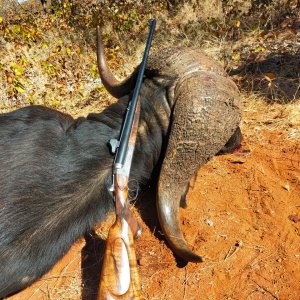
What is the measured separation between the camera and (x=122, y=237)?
2443mm

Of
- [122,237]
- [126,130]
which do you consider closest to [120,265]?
[122,237]

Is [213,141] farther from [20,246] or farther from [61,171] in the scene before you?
[20,246]

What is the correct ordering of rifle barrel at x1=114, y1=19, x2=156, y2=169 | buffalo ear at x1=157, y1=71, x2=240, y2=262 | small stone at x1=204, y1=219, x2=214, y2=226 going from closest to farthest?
rifle barrel at x1=114, y1=19, x2=156, y2=169, buffalo ear at x1=157, y1=71, x2=240, y2=262, small stone at x1=204, y1=219, x2=214, y2=226

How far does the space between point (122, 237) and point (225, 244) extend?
113 centimetres

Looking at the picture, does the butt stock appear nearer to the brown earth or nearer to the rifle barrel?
the rifle barrel

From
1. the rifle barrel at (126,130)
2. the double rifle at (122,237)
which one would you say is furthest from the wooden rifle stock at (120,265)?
the rifle barrel at (126,130)

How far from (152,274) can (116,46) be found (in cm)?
574

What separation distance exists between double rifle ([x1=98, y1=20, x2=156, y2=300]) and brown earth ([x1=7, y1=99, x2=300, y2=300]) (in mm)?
605

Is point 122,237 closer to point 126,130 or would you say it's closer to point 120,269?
point 120,269

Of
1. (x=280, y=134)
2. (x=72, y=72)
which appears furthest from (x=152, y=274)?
(x=72, y=72)

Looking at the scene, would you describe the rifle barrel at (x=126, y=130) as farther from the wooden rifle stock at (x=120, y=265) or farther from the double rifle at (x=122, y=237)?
the wooden rifle stock at (x=120, y=265)

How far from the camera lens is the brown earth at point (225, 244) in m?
2.88

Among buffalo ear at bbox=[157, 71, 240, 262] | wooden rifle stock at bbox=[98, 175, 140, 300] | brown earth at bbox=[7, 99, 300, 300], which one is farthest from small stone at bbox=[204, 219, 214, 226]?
wooden rifle stock at bbox=[98, 175, 140, 300]

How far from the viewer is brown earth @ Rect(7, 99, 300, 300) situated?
2881mm
